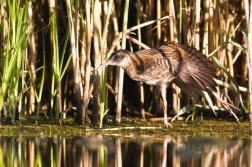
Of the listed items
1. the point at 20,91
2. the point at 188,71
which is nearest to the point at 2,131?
the point at 20,91

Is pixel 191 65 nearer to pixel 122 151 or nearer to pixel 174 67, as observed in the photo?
pixel 174 67

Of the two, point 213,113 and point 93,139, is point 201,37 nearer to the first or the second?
point 213,113

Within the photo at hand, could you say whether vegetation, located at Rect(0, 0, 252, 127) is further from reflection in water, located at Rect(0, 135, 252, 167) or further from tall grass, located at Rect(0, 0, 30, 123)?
→ reflection in water, located at Rect(0, 135, 252, 167)

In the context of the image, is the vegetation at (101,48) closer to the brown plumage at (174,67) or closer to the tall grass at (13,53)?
the tall grass at (13,53)

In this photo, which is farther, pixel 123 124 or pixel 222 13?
pixel 222 13

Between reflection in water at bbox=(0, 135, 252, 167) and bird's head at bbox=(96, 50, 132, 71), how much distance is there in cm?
95

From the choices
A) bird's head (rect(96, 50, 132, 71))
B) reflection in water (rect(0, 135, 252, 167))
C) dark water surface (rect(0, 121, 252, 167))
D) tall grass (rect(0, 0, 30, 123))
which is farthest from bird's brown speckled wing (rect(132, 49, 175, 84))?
tall grass (rect(0, 0, 30, 123))

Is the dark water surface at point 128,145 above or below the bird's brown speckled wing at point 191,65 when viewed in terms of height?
below

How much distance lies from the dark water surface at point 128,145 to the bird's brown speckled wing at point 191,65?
1.64 feet

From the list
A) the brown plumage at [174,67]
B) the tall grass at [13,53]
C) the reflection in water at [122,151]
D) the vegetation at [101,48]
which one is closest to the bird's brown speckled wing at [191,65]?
the brown plumage at [174,67]

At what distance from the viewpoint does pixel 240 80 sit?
934 cm

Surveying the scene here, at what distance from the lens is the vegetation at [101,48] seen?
791cm

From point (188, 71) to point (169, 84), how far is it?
21.9 inches

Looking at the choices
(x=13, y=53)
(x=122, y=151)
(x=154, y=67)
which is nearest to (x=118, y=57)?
(x=154, y=67)
